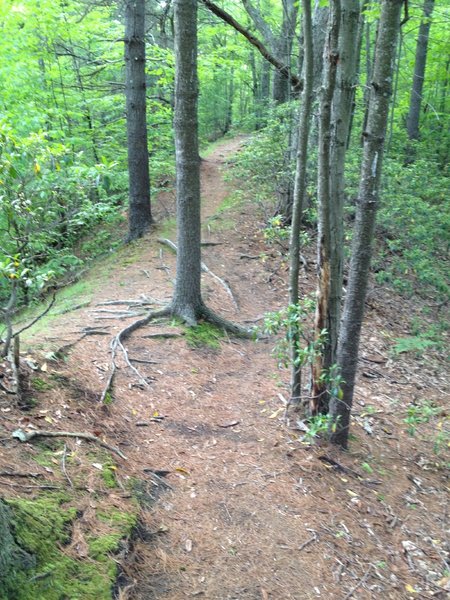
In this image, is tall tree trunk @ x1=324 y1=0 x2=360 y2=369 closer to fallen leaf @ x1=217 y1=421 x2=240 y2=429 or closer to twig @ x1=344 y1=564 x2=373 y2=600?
fallen leaf @ x1=217 y1=421 x2=240 y2=429

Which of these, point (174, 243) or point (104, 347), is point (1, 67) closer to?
point (174, 243)

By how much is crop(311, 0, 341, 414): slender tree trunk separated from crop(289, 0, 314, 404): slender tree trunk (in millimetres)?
216

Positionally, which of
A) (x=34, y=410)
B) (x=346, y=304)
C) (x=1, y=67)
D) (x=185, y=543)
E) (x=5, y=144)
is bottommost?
(x=185, y=543)

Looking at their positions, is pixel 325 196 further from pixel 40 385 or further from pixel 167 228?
pixel 167 228

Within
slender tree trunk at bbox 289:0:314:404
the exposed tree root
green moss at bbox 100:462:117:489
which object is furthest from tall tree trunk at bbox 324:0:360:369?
green moss at bbox 100:462:117:489

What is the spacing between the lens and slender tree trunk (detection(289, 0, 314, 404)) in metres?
4.56

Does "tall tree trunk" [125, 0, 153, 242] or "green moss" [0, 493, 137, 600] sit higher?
"tall tree trunk" [125, 0, 153, 242]

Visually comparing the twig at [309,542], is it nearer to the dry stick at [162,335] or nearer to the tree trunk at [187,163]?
the dry stick at [162,335]

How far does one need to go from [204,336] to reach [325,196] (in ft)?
10.5

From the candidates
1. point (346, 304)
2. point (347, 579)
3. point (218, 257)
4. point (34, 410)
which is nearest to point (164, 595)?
point (347, 579)

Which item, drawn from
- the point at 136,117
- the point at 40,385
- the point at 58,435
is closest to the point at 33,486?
the point at 58,435

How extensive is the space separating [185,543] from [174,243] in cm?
781

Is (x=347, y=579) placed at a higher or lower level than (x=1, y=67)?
lower

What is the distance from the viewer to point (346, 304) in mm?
4629
